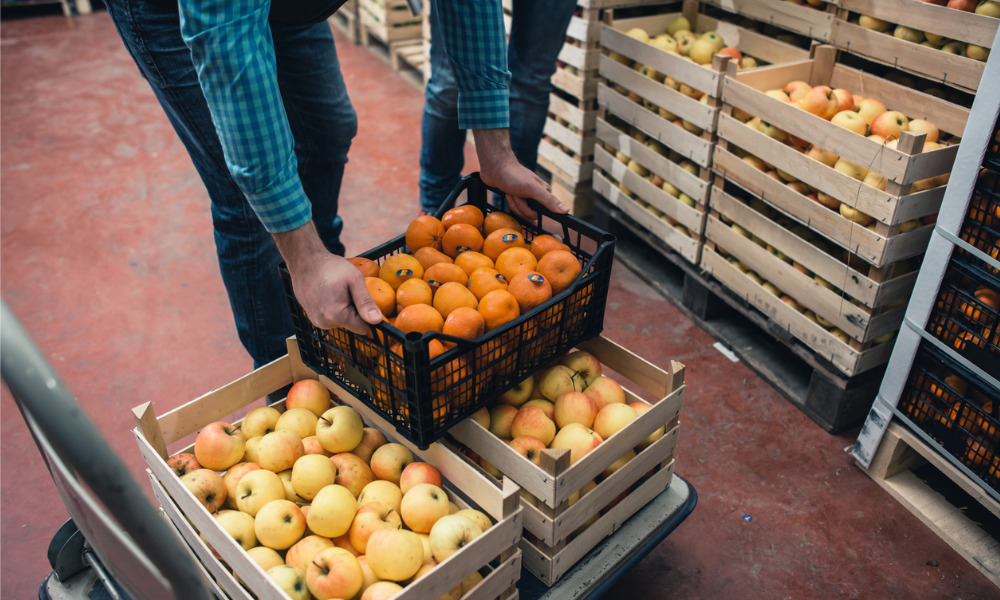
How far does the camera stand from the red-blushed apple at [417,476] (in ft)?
5.08

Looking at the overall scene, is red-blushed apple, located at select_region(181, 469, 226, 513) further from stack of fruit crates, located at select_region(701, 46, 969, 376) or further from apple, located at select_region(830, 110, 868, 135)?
apple, located at select_region(830, 110, 868, 135)

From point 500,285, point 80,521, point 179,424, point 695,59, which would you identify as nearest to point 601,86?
point 695,59

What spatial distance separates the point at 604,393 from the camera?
1730 millimetres

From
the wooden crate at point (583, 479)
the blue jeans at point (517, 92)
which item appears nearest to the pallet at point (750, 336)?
the blue jeans at point (517, 92)

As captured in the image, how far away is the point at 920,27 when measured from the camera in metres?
2.24

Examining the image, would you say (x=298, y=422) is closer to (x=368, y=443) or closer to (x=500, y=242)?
(x=368, y=443)

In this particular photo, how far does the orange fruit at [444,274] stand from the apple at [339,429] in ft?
1.19

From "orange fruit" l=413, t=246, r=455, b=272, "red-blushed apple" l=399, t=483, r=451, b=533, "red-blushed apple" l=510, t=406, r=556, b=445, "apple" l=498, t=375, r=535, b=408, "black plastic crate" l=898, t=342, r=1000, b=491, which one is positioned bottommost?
"black plastic crate" l=898, t=342, r=1000, b=491

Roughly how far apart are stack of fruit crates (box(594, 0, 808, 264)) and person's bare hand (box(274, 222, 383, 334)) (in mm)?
1680

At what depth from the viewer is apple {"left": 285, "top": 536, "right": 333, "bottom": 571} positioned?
1389mm

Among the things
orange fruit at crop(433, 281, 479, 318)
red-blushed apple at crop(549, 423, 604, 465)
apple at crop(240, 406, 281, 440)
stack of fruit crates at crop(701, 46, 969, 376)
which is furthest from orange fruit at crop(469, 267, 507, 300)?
stack of fruit crates at crop(701, 46, 969, 376)

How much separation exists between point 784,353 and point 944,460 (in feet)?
2.59

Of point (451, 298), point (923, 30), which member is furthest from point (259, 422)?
point (923, 30)

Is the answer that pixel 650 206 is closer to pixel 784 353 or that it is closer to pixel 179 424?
pixel 784 353
